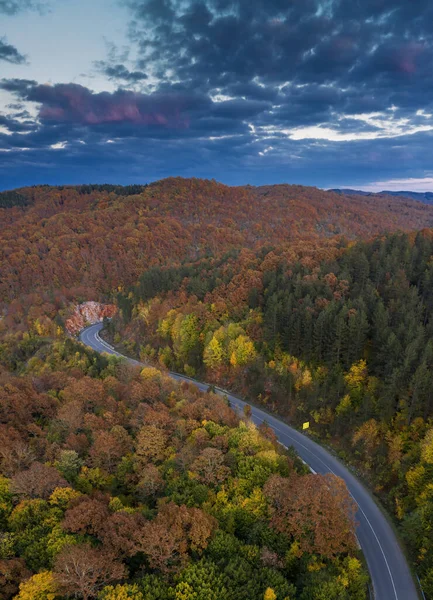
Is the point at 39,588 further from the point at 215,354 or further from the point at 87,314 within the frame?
the point at 87,314

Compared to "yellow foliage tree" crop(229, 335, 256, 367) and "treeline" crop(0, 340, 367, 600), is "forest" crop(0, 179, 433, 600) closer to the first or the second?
"treeline" crop(0, 340, 367, 600)

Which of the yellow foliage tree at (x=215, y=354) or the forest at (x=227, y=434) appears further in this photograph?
the yellow foliage tree at (x=215, y=354)

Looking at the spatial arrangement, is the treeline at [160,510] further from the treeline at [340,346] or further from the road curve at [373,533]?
the treeline at [340,346]

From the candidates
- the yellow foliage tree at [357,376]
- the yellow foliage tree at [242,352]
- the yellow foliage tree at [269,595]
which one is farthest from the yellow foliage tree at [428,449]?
the yellow foliage tree at [242,352]

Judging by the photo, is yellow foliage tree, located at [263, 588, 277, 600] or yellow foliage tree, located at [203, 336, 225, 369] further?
yellow foliage tree, located at [203, 336, 225, 369]

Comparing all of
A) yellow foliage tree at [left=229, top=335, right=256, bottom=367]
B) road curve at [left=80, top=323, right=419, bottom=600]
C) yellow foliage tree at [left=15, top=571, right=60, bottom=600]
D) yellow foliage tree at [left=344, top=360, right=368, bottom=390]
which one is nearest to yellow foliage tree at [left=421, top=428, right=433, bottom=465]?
road curve at [left=80, top=323, right=419, bottom=600]

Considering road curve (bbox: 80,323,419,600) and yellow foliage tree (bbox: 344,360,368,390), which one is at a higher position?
yellow foliage tree (bbox: 344,360,368,390)

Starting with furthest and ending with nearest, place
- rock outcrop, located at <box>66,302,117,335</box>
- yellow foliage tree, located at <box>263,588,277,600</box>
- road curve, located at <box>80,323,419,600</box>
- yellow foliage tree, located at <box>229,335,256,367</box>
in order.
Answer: rock outcrop, located at <box>66,302,117,335</box>, yellow foliage tree, located at <box>229,335,256,367</box>, road curve, located at <box>80,323,419,600</box>, yellow foliage tree, located at <box>263,588,277,600</box>
